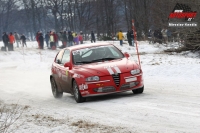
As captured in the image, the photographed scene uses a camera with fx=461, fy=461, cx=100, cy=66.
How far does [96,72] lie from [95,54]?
1.22m

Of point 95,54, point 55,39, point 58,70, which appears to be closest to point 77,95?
point 95,54

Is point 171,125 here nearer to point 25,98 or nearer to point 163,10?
point 25,98

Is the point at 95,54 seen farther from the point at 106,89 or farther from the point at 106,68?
the point at 106,89

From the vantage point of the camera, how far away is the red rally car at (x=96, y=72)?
11695mm

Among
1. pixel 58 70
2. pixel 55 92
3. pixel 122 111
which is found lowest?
pixel 55 92

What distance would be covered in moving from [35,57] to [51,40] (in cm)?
487

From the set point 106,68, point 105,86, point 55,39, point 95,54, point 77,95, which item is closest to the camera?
point 105,86

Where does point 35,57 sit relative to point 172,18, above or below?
below

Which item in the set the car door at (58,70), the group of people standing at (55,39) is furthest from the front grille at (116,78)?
the group of people standing at (55,39)

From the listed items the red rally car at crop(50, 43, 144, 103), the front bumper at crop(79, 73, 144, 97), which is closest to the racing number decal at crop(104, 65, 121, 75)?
the red rally car at crop(50, 43, 144, 103)

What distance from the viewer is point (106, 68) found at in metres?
11.8

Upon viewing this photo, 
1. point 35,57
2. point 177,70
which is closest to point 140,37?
point 35,57

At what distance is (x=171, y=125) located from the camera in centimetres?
765

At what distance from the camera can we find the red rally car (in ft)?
38.4
